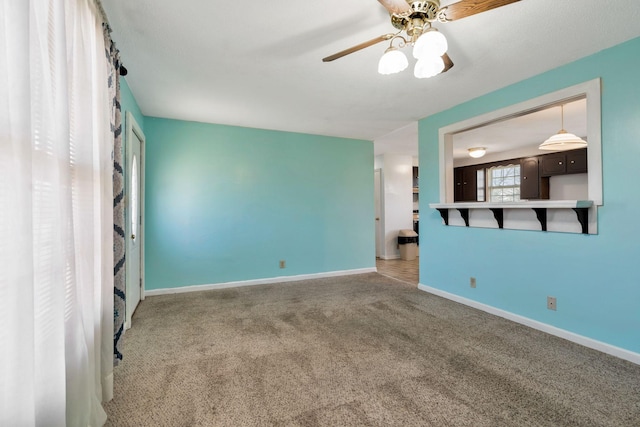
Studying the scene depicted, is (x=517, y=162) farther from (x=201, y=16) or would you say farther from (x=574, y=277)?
(x=201, y=16)

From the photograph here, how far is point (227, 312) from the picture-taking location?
3.20 m

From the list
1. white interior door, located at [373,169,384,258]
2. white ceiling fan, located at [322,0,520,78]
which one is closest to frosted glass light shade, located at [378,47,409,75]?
white ceiling fan, located at [322,0,520,78]

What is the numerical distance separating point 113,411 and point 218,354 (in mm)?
744

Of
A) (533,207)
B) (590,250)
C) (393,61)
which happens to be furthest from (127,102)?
(590,250)

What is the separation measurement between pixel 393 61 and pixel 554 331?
2.74 meters

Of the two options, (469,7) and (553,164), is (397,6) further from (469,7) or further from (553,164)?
(553,164)

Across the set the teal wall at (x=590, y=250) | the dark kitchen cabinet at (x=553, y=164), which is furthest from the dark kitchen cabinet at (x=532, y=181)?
the teal wall at (x=590, y=250)

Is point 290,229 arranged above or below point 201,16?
below

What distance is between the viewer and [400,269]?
17.9ft

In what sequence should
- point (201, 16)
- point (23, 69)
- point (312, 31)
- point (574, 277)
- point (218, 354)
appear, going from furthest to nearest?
1. point (574, 277)
2. point (218, 354)
3. point (312, 31)
4. point (201, 16)
5. point (23, 69)

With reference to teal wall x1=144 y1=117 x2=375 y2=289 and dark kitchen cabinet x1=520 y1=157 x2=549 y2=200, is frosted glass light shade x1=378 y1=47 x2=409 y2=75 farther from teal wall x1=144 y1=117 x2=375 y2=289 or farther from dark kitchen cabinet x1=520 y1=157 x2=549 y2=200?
dark kitchen cabinet x1=520 y1=157 x2=549 y2=200

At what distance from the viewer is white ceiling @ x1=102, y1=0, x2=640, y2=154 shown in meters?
1.83

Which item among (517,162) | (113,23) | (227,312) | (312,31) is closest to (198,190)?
(227,312)

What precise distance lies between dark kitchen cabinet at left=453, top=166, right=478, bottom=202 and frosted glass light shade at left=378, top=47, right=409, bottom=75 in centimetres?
621
